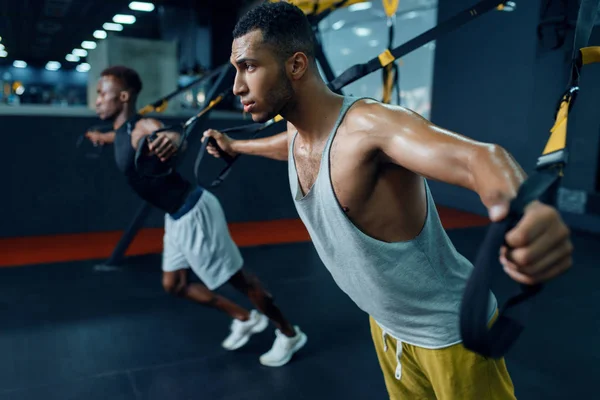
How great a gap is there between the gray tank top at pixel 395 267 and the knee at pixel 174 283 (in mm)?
1474

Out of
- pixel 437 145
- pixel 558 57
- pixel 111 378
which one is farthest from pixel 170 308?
pixel 558 57

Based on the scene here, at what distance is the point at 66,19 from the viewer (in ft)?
38.0

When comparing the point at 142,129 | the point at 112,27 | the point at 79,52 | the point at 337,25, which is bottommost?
the point at 142,129

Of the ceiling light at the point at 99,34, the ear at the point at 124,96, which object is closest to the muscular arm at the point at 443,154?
the ear at the point at 124,96

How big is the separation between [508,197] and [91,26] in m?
13.7

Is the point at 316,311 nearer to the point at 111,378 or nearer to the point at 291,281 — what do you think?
the point at 291,281

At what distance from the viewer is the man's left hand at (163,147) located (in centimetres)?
191

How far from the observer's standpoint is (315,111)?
3.39 feet

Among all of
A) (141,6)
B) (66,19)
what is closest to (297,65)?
(141,6)

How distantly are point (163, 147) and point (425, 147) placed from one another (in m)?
1.34

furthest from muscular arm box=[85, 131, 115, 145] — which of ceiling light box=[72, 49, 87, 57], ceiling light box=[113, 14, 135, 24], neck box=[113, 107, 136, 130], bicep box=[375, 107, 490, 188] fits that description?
ceiling light box=[72, 49, 87, 57]

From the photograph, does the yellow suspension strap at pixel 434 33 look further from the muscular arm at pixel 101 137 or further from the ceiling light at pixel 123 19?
the ceiling light at pixel 123 19

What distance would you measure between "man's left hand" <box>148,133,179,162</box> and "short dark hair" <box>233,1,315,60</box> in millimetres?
971

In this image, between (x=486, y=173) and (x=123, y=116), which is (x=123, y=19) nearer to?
(x=123, y=116)
